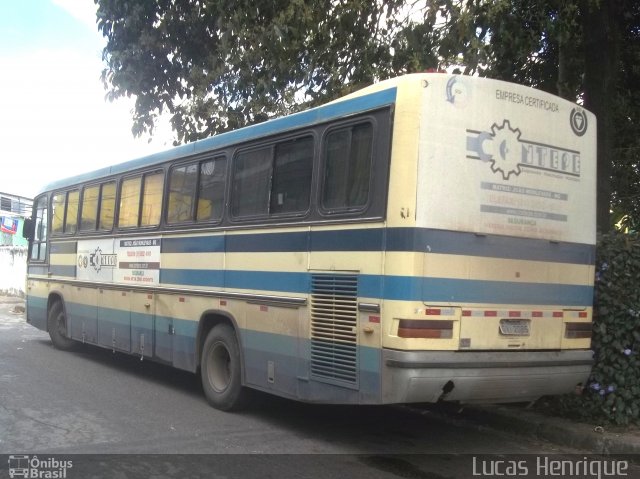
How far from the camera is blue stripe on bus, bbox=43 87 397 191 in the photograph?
220 inches

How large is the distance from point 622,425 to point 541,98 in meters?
3.31

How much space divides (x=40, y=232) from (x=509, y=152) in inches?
398

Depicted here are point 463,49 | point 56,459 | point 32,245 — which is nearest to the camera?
point 56,459

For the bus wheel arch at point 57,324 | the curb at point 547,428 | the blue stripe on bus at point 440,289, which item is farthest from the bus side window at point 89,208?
the curb at point 547,428

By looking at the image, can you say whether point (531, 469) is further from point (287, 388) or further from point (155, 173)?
point (155, 173)

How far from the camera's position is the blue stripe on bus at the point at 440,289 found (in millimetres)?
5133

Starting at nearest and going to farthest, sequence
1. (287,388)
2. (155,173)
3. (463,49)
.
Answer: (287,388) < (463,49) < (155,173)

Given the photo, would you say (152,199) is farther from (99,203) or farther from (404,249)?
(404,249)

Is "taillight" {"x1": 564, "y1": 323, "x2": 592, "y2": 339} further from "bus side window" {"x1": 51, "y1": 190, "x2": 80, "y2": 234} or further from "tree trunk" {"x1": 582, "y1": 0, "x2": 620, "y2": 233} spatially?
"bus side window" {"x1": 51, "y1": 190, "x2": 80, "y2": 234}

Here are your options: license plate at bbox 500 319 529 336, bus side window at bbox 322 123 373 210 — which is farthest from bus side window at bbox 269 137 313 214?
license plate at bbox 500 319 529 336

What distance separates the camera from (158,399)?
26.0ft

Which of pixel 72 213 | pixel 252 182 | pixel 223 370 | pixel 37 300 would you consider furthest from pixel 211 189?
pixel 37 300

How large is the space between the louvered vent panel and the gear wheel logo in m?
1.59

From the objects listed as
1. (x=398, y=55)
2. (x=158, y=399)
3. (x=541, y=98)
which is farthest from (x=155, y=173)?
(x=541, y=98)
